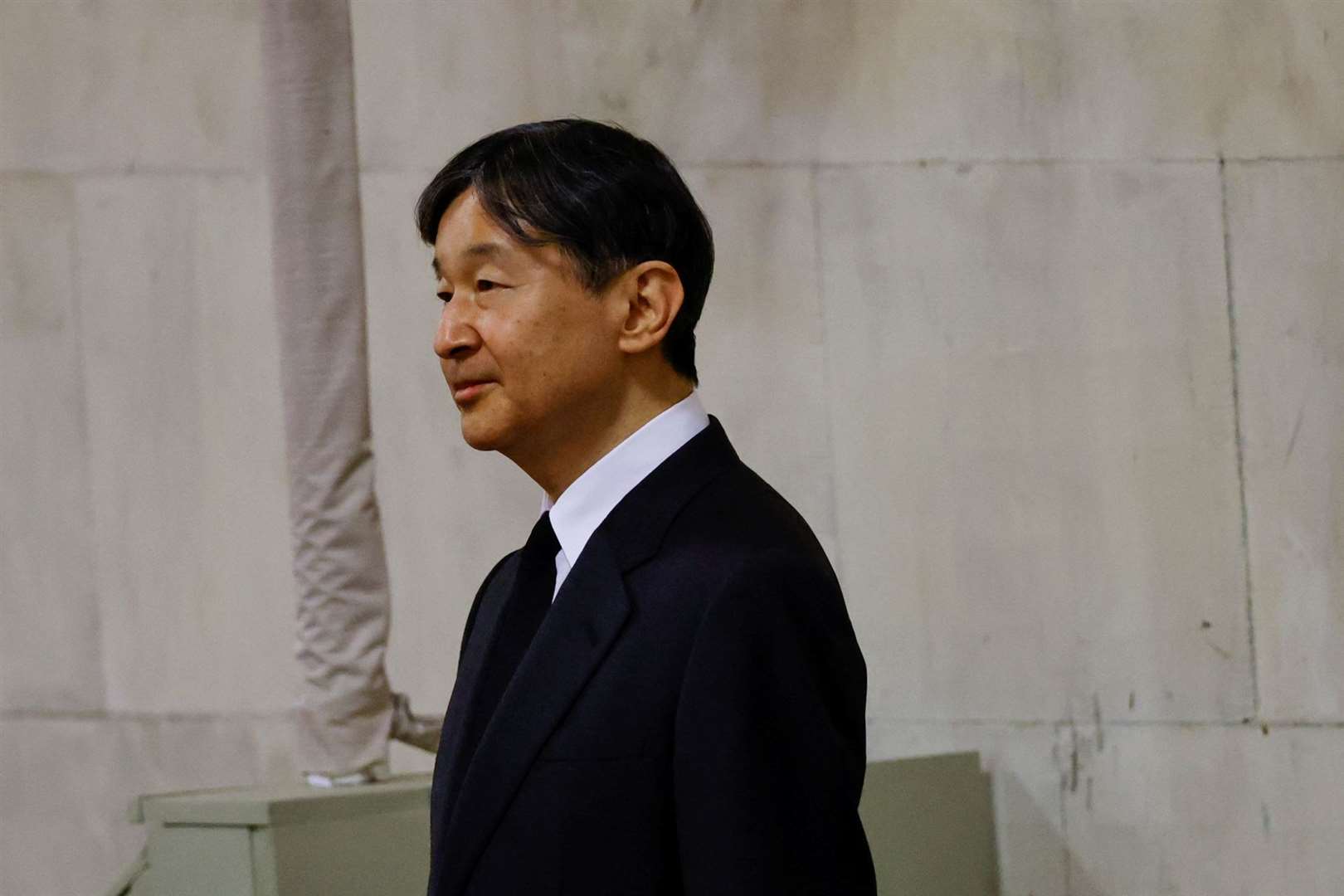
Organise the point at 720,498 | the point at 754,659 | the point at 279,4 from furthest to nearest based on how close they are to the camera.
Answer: the point at 279,4, the point at 720,498, the point at 754,659

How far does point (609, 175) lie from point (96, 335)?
9.92ft

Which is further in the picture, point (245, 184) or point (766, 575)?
point (245, 184)

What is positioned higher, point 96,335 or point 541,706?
point 96,335

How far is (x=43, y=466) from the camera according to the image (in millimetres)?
4258

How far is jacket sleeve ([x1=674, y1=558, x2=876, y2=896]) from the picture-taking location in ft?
4.37

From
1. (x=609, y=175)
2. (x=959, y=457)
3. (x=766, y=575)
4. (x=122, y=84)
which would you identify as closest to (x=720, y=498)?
(x=766, y=575)

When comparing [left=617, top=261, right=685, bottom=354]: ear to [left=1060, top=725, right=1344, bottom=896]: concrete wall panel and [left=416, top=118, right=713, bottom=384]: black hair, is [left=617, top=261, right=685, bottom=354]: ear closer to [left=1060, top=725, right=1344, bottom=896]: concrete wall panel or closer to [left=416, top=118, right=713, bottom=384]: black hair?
[left=416, top=118, right=713, bottom=384]: black hair

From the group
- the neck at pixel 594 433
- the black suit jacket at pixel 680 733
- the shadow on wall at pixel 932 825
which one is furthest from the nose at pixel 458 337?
the shadow on wall at pixel 932 825

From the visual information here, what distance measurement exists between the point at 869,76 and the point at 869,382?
2.47ft

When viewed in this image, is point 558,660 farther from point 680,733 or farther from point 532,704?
point 680,733

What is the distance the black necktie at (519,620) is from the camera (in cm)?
155

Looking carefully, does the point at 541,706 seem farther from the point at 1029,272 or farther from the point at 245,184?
the point at 245,184

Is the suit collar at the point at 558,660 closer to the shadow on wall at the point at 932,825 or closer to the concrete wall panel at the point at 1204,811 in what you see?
the shadow on wall at the point at 932,825

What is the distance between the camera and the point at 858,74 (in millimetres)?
4164
